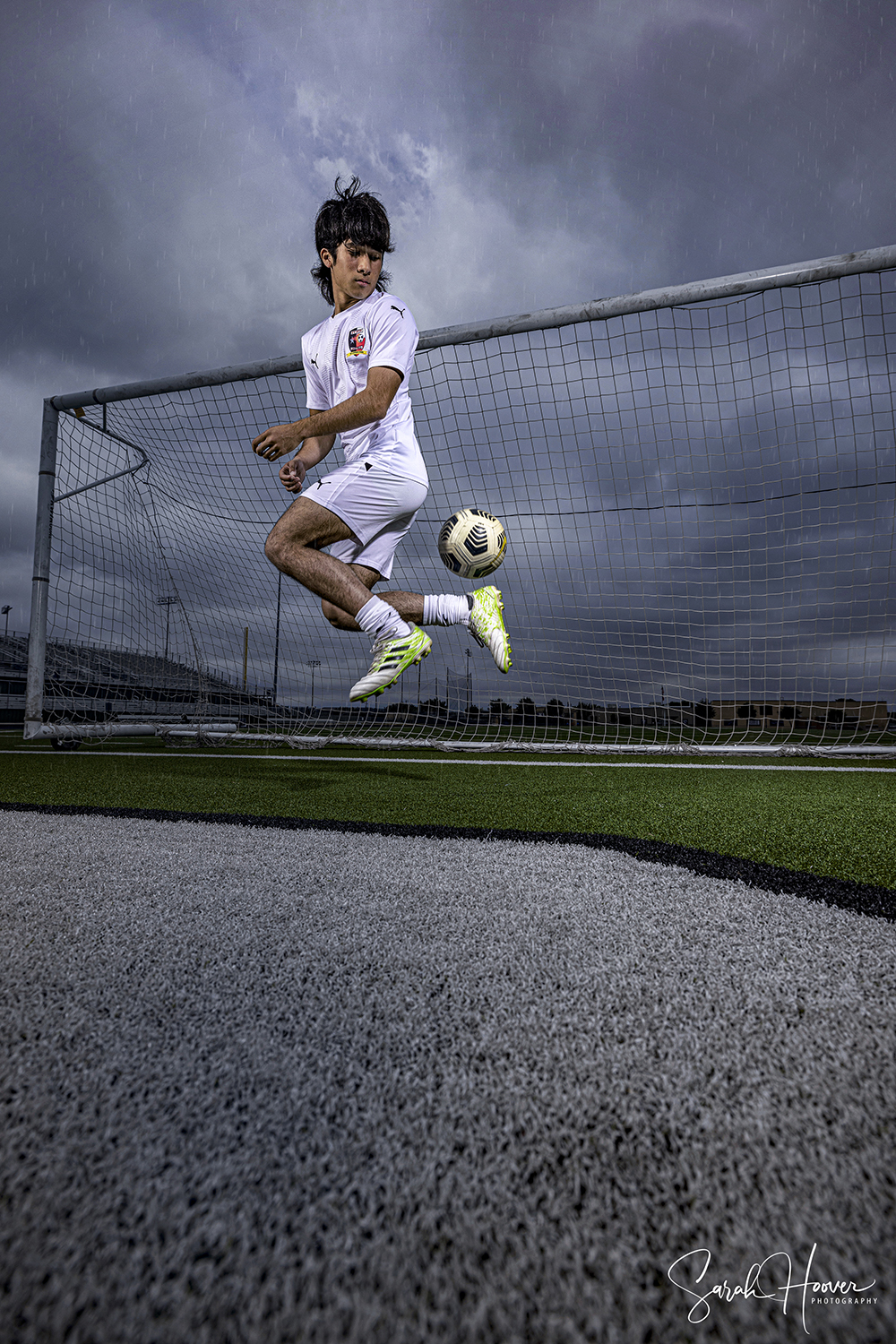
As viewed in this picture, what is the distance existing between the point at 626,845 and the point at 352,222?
339cm

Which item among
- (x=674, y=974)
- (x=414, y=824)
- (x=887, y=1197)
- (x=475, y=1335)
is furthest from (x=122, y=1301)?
(x=414, y=824)

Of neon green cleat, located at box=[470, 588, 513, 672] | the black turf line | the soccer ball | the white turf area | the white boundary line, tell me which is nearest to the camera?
the white turf area

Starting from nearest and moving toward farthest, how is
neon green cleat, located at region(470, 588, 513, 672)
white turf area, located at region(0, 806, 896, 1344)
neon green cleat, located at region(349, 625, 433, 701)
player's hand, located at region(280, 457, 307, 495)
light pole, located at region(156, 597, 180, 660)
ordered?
white turf area, located at region(0, 806, 896, 1344) → neon green cleat, located at region(349, 625, 433, 701) → player's hand, located at region(280, 457, 307, 495) → neon green cleat, located at region(470, 588, 513, 672) → light pole, located at region(156, 597, 180, 660)

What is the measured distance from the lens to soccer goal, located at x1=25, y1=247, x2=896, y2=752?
4.12 meters

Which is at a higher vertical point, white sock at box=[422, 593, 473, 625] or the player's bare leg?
the player's bare leg

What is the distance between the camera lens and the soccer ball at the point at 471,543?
3.70 meters

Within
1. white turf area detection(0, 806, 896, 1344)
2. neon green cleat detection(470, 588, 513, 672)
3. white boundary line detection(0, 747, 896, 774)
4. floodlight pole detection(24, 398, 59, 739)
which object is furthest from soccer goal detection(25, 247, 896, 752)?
white turf area detection(0, 806, 896, 1344)

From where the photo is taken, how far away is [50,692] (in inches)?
→ 193

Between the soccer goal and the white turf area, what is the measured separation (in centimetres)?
301

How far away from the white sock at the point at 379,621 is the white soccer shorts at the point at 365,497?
415 millimetres

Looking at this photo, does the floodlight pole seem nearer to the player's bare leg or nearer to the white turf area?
the player's bare leg

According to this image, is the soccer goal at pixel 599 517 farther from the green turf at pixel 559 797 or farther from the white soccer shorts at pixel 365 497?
the white soccer shorts at pixel 365 497

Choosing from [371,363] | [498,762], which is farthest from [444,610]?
[498,762]

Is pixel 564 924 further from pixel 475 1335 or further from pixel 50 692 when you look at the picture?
pixel 50 692
